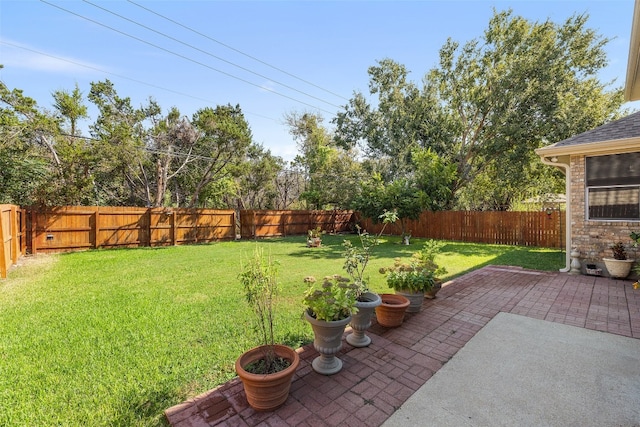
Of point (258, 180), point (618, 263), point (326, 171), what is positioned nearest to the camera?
point (618, 263)

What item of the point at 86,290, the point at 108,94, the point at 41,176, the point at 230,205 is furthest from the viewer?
the point at 230,205

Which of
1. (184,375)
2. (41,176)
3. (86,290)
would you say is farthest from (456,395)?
(41,176)

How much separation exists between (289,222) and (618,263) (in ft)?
43.7

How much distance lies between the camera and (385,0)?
8.07m

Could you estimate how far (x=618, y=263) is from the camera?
5691 mm

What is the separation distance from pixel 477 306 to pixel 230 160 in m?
12.3

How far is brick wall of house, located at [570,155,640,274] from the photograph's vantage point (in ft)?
19.5

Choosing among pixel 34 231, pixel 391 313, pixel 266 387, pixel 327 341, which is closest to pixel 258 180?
pixel 34 231

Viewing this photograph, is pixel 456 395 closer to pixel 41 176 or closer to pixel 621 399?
pixel 621 399

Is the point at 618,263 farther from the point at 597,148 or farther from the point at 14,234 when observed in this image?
the point at 14,234

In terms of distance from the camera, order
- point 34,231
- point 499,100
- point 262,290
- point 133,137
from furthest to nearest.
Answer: point 499,100
point 133,137
point 34,231
point 262,290

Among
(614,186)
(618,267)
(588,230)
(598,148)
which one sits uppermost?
(598,148)

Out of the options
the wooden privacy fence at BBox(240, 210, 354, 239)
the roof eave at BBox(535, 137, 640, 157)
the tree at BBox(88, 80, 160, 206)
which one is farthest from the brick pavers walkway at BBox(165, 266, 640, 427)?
the tree at BBox(88, 80, 160, 206)

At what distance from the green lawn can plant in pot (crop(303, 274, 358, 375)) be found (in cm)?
70
